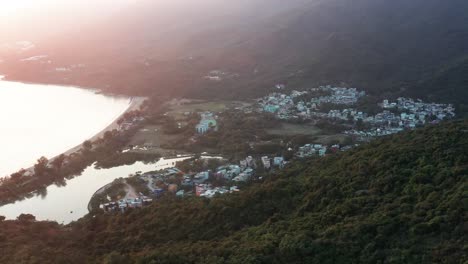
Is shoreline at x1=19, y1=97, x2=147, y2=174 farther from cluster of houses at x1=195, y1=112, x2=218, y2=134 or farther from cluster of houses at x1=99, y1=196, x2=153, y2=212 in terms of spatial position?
cluster of houses at x1=99, y1=196, x2=153, y2=212

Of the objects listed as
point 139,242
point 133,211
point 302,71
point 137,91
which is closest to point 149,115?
point 137,91

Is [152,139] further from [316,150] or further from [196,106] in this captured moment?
[316,150]

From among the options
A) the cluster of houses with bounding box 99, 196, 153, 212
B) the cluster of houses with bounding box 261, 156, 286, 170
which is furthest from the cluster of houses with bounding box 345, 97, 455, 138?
the cluster of houses with bounding box 99, 196, 153, 212

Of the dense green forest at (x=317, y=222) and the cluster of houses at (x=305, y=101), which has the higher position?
the dense green forest at (x=317, y=222)

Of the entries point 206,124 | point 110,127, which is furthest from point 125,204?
point 110,127

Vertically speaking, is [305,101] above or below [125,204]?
above

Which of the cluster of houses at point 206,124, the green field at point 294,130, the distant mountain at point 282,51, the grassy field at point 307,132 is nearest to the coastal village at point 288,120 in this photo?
the cluster of houses at point 206,124

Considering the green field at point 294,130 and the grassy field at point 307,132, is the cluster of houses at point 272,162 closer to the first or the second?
the grassy field at point 307,132
